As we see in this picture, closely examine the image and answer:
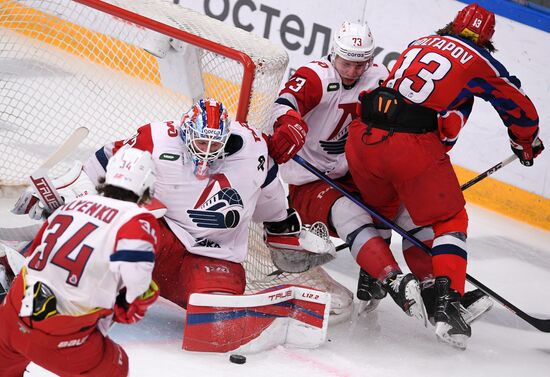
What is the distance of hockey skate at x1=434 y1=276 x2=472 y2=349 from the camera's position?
3.72 meters

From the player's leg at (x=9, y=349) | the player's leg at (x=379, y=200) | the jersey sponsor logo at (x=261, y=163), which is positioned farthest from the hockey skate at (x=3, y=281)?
the player's leg at (x=379, y=200)

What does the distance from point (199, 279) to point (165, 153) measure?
1.41ft

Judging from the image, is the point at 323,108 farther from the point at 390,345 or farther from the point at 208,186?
the point at 390,345

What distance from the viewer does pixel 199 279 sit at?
11.9ft

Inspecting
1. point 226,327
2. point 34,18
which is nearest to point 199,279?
point 226,327

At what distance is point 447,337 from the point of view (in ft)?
12.3

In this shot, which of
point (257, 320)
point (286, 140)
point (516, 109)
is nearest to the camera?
point (257, 320)

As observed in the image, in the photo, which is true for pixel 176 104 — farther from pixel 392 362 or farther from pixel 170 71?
pixel 392 362

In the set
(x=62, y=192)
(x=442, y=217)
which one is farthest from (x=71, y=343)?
(x=442, y=217)

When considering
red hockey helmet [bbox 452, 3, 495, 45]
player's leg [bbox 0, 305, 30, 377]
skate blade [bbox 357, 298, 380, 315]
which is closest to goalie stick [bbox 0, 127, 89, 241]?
player's leg [bbox 0, 305, 30, 377]

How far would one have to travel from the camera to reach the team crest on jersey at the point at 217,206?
363cm

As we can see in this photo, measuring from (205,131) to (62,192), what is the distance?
20.0 inches

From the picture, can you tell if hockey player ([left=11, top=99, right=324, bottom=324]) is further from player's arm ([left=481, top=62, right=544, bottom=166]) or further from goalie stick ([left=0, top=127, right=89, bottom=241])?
player's arm ([left=481, top=62, right=544, bottom=166])

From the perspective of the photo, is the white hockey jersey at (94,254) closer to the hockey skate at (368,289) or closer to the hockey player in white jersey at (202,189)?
the hockey player in white jersey at (202,189)
